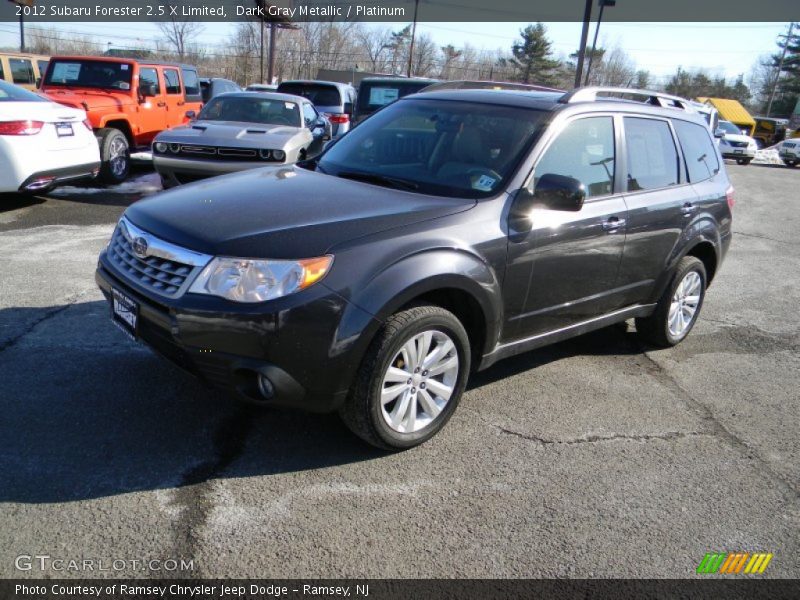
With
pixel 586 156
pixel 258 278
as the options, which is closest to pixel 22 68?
pixel 586 156

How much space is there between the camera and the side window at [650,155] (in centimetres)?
442

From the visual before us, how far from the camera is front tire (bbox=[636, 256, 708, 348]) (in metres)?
4.94

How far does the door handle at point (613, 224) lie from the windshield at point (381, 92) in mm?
9165

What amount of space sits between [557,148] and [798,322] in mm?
3843

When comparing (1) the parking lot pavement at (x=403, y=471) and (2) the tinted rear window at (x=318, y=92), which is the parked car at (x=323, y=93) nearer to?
(2) the tinted rear window at (x=318, y=92)

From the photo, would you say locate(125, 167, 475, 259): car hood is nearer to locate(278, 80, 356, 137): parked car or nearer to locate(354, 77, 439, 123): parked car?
locate(354, 77, 439, 123): parked car

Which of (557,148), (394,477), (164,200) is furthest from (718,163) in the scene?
(164,200)

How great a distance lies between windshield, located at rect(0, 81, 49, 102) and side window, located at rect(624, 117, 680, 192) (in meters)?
6.75

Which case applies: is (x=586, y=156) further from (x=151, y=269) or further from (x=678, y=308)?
(x=151, y=269)

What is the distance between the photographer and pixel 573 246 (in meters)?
3.92

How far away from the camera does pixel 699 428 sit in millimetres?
4023

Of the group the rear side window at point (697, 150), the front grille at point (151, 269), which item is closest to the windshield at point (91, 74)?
the front grille at point (151, 269)

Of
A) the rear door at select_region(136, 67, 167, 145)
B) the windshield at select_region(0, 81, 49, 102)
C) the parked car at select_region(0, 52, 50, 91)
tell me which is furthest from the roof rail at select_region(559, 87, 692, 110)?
the parked car at select_region(0, 52, 50, 91)

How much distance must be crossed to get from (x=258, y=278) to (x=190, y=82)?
39.8 ft
